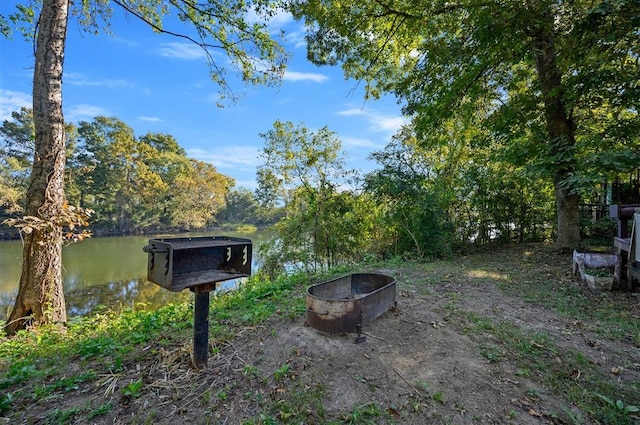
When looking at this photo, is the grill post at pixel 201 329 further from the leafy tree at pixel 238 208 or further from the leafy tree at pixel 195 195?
the leafy tree at pixel 238 208

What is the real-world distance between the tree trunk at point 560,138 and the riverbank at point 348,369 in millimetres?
3080

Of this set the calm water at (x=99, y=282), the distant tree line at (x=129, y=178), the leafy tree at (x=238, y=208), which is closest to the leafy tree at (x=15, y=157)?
the distant tree line at (x=129, y=178)

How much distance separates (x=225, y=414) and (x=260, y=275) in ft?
18.1

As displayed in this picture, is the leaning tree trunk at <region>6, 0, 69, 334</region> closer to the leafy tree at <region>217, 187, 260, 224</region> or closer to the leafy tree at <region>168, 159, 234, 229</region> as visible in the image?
the leafy tree at <region>168, 159, 234, 229</region>

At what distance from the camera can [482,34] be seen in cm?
446

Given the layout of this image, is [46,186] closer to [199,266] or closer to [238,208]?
[199,266]

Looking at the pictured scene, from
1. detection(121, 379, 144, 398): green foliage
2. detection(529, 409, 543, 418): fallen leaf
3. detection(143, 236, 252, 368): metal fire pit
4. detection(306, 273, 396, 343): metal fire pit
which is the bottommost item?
detection(121, 379, 144, 398): green foliage

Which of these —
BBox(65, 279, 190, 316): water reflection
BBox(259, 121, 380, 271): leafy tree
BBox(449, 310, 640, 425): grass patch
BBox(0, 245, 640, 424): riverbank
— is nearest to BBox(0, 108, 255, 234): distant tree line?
BBox(65, 279, 190, 316): water reflection

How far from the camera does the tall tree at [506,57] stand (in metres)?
3.96

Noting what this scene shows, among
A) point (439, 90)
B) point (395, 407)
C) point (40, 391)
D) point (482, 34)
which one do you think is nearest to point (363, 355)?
point (395, 407)

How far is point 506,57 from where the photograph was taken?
5.14 meters

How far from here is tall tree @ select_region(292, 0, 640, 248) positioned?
13.0 feet

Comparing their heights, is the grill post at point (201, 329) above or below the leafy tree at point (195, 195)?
below

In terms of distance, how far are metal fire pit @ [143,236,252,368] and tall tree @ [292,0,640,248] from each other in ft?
14.9
